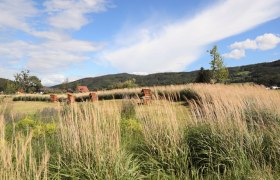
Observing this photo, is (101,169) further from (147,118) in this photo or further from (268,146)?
(268,146)

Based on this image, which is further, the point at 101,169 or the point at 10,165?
the point at 101,169

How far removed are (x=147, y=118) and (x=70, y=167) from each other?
5.69 feet

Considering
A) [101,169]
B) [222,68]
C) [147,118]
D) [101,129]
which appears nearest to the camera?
[101,169]

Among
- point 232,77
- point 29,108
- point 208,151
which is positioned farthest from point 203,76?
point 208,151

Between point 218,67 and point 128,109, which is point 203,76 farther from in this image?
point 128,109

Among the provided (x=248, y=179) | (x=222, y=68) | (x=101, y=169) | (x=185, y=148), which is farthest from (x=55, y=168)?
(x=222, y=68)

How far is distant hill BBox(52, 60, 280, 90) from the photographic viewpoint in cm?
4651

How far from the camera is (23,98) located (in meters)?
35.3

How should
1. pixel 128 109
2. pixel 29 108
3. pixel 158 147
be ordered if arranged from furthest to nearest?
pixel 29 108 → pixel 128 109 → pixel 158 147

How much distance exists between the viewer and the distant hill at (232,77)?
4651 cm

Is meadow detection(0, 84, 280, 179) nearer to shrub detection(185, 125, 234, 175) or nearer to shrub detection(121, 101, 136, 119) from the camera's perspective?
shrub detection(185, 125, 234, 175)

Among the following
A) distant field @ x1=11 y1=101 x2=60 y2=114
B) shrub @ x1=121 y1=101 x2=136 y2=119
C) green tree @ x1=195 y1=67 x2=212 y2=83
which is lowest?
distant field @ x1=11 y1=101 x2=60 y2=114

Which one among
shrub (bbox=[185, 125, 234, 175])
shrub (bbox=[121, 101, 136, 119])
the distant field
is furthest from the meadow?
the distant field

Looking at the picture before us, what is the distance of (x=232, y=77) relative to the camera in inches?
2542
